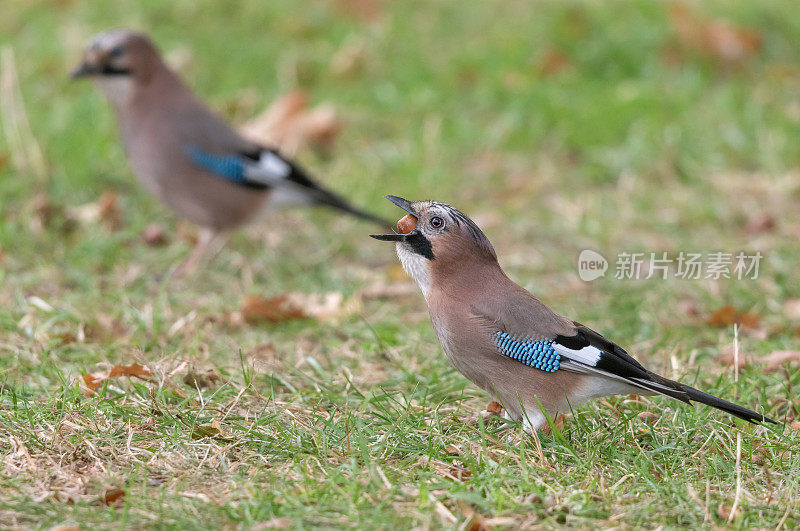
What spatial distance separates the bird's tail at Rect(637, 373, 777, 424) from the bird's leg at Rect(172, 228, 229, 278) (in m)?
3.00

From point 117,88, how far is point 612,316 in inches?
123

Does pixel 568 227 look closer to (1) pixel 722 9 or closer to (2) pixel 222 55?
(2) pixel 222 55

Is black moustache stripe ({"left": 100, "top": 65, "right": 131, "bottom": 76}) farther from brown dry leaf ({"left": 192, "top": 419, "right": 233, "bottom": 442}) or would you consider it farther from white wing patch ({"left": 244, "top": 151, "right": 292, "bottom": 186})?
brown dry leaf ({"left": 192, "top": 419, "right": 233, "bottom": 442})

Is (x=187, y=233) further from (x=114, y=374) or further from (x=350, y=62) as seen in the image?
(x=114, y=374)

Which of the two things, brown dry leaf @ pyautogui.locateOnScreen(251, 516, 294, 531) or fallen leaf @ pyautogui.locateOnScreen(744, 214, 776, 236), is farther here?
fallen leaf @ pyautogui.locateOnScreen(744, 214, 776, 236)

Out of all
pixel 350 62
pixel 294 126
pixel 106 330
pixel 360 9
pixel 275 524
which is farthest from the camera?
pixel 360 9

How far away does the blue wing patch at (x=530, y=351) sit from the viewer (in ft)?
11.1

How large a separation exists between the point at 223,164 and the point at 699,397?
3.54 meters

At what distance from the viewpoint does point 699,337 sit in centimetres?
468

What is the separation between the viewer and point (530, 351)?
3398 mm

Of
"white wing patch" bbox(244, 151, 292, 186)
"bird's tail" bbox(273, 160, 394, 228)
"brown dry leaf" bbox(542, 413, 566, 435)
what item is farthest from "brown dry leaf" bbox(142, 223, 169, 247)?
"brown dry leaf" bbox(542, 413, 566, 435)

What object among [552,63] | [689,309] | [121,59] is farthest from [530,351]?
[552,63]

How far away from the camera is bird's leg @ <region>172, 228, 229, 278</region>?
18.5ft

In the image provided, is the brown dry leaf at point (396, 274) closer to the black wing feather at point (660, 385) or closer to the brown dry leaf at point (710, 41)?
the black wing feather at point (660, 385)
